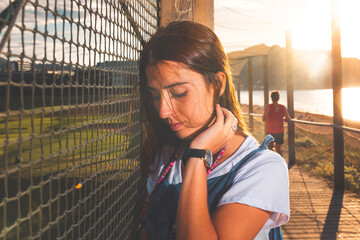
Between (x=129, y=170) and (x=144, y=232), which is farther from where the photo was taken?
(x=129, y=170)

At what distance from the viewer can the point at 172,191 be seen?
163 cm

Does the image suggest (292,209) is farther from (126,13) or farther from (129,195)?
(126,13)

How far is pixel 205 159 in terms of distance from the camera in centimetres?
141

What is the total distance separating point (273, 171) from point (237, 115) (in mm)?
462

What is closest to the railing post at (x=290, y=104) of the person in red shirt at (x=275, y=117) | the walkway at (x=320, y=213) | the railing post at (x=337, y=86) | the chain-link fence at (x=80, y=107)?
the person in red shirt at (x=275, y=117)

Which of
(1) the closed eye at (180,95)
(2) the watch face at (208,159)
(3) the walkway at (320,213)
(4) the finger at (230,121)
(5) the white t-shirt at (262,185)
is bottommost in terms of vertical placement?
(3) the walkway at (320,213)

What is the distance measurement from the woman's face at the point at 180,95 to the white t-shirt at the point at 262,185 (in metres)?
0.26

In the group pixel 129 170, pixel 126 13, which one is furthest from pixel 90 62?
pixel 129 170

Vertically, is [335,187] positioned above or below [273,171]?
below

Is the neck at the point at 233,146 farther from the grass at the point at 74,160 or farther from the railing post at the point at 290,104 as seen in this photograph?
the railing post at the point at 290,104

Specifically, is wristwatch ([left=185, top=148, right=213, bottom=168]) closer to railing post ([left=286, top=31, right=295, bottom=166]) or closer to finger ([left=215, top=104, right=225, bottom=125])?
finger ([left=215, top=104, right=225, bottom=125])

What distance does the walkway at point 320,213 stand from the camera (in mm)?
4305

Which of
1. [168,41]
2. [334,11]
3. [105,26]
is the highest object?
[334,11]

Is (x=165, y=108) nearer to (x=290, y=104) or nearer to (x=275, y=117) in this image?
(x=275, y=117)
